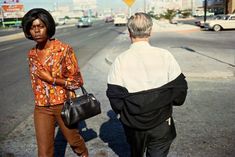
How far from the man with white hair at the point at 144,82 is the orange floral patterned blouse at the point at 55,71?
78 centimetres

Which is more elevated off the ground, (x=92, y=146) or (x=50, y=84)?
(x=50, y=84)

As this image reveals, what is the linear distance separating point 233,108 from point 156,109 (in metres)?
4.09

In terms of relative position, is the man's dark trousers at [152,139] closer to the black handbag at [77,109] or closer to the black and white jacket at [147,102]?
the black and white jacket at [147,102]

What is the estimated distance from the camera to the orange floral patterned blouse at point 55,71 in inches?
127

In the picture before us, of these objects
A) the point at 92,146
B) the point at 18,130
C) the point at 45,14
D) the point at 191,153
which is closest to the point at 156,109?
the point at 45,14

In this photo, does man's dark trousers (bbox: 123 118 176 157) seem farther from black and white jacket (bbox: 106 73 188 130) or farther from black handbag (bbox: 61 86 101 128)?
black handbag (bbox: 61 86 101 128)

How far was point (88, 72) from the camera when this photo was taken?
36.3ft

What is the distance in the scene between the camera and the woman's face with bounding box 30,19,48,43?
3.13m

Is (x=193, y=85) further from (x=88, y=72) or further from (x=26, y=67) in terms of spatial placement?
(x=26, y=67)

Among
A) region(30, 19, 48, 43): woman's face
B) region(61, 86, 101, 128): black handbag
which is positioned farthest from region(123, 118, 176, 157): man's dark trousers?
region(30, 19, 48, 43): woman's face

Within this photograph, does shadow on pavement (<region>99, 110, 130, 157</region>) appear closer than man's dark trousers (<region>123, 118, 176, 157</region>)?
No

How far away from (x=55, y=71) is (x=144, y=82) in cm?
105

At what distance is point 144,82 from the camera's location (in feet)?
8.43

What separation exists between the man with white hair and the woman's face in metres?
0.89
